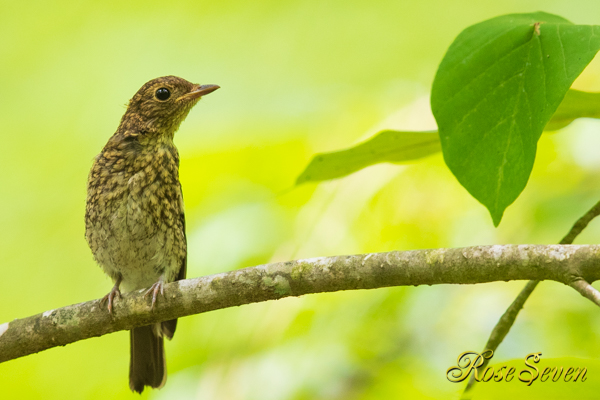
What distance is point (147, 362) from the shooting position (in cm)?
398

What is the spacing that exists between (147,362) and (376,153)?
2.53 metres

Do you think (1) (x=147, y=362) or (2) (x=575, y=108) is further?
(1) (x=147, y=362)

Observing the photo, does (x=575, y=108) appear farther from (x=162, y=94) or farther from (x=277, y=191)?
(x=162, y=94)

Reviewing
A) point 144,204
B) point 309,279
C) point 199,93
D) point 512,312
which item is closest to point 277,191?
point 199,93

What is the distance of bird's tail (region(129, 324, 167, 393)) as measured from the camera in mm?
3972

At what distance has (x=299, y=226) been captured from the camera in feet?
13.7

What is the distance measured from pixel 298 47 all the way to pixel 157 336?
3.29m

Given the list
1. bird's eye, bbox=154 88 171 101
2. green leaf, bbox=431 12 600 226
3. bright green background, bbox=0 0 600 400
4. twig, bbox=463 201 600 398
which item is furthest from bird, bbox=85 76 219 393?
green leaf, bbox=431 12 600 226

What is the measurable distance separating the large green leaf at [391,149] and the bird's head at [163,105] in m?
1.76

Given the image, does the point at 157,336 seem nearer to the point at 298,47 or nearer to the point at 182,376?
the point at 182,376

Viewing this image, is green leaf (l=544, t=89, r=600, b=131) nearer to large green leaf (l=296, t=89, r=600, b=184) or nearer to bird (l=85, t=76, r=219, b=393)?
large green leaf (l=296, t=89, r=600, b=184)

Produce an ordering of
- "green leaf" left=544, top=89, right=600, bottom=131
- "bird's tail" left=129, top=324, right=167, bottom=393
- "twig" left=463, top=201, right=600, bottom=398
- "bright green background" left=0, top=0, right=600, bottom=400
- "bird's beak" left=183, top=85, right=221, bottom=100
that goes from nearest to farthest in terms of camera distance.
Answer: "green leaf" left=544, top=89, right=600, bottom=131 < "twig" left=463, top=201, right=600, bottom=398 < "bright green background" left=0, top=0, right=600, bottom=400 < "bird's beak" left=183, top=85, right=221, bottom=100 < "bird's tail" left=129, top=324, right=167, bottom=393

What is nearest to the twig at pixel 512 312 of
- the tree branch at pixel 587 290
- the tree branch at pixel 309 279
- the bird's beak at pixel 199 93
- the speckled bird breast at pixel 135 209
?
the tree branch at pixel 309 279

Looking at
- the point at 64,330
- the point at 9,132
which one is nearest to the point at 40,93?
the point at 9,132
